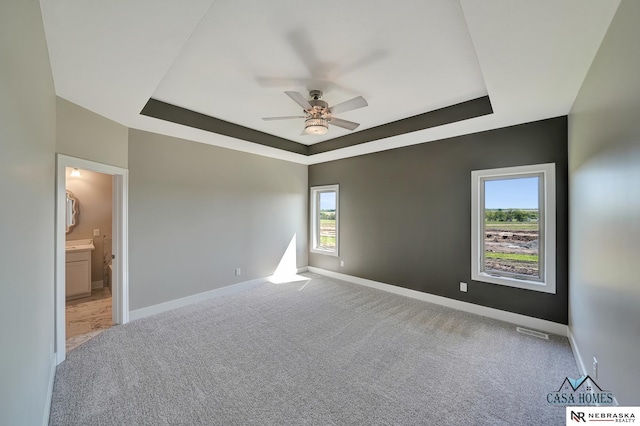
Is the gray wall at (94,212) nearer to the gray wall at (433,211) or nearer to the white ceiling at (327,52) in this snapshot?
the white ceiling at (327,52)

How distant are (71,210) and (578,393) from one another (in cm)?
706

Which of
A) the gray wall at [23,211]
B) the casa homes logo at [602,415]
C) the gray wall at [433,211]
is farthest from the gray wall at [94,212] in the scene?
the casa homes logo at [602,415]

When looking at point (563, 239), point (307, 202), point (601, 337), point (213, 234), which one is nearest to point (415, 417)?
point (601, 337)

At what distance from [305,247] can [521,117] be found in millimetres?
4555

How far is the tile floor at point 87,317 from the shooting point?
2.87m

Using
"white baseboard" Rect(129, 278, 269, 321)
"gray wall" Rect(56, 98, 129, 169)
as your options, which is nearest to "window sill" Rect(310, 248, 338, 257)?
"white baseboard" Rect(129, 278, 269, 321)

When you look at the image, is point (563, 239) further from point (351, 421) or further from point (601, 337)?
point (351, 421)

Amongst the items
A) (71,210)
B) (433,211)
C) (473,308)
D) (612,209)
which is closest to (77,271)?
(71,210)

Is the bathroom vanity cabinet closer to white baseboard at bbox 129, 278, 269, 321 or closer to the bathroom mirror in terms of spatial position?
the bathroom mirror

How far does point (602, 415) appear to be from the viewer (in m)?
1.47

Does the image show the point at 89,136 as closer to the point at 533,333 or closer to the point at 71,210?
the point at 71,210

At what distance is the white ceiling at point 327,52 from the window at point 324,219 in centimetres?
271

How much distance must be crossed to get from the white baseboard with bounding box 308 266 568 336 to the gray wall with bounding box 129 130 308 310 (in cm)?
206

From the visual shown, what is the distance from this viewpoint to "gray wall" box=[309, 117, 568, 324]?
304 centimetres
